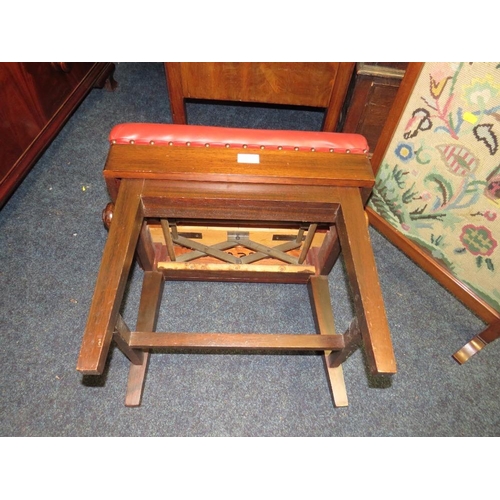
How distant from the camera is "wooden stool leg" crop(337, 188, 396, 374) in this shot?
1.00m

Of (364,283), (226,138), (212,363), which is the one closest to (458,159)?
(364,283)

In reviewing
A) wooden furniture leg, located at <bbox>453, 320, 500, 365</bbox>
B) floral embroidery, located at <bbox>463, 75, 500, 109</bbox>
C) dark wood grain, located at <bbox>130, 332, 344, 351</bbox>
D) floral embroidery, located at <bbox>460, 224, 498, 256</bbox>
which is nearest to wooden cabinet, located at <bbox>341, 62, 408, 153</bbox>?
floral embroidery, located at <bbox>463, 75, 500, 109</bbox>

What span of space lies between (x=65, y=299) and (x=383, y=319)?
1.51 meters

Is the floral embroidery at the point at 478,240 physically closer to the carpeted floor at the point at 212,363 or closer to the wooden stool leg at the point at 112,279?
the carpeted floor at the point at 212,363

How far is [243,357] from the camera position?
1.71 m

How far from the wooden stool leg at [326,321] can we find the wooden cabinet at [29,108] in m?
1.65

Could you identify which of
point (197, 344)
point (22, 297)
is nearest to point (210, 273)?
point (197, 344)

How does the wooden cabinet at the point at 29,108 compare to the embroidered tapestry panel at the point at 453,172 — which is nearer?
the embroidered tapestry panel at the point at 453,172

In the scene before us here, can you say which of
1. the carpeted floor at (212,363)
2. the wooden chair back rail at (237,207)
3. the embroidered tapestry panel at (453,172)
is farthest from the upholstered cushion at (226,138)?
the carpeted floor at (212,363)

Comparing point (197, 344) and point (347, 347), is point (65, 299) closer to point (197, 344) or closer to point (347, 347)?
point (197, 344)

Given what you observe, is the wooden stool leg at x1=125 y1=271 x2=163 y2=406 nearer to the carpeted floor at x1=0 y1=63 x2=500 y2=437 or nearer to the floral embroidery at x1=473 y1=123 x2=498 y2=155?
the carpeted floor at x1=0 y1=63 x2=500 y2=437

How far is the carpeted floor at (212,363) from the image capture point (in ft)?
5.10

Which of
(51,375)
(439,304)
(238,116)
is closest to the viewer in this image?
(51,375)

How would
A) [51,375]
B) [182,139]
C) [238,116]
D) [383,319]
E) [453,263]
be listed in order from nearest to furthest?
[383,319] < [182,139] < [51,375] < [453,263] < [238,116]
